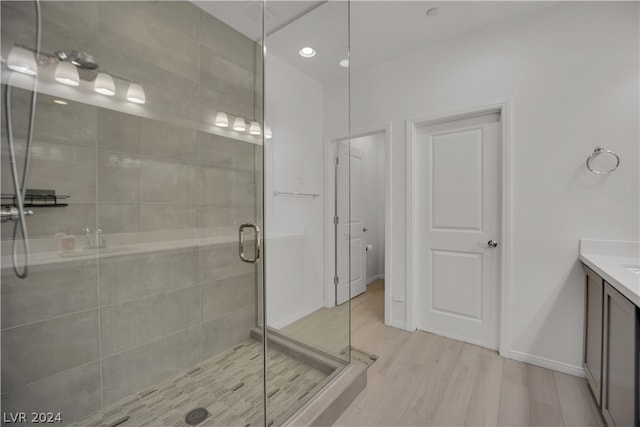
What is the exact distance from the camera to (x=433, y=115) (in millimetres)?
2430

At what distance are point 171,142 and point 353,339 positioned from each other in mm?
2185

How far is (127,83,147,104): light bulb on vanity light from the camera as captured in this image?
1.60 metres

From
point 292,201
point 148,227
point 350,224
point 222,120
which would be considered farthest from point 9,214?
point 350,224

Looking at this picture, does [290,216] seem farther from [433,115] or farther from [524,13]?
[524,13]

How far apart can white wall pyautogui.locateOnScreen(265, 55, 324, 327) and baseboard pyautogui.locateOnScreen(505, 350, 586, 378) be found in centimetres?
155

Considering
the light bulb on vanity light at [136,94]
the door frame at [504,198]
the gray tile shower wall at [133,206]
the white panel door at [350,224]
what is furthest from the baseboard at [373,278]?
the light bulb on vanity light at [136,94]

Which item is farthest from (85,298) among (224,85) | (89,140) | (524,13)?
(524,13)

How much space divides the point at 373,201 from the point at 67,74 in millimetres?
3922

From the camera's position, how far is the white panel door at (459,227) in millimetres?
2254

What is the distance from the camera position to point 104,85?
151 cm

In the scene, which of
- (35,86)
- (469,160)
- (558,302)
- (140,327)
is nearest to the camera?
(35,86)

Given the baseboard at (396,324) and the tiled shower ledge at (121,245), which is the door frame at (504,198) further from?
the tiled shower ledge at (121,245)

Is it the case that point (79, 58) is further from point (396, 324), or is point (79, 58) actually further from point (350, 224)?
point (396, 324)

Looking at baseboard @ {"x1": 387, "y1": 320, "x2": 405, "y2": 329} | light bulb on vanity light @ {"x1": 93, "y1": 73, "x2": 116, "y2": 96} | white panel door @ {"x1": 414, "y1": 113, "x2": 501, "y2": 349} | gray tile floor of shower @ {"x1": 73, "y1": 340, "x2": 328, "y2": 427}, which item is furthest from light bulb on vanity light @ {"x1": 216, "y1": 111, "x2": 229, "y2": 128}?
baseboard @ {"x1": 387, "y1": 320, "x2": 405, "y2": 329}
